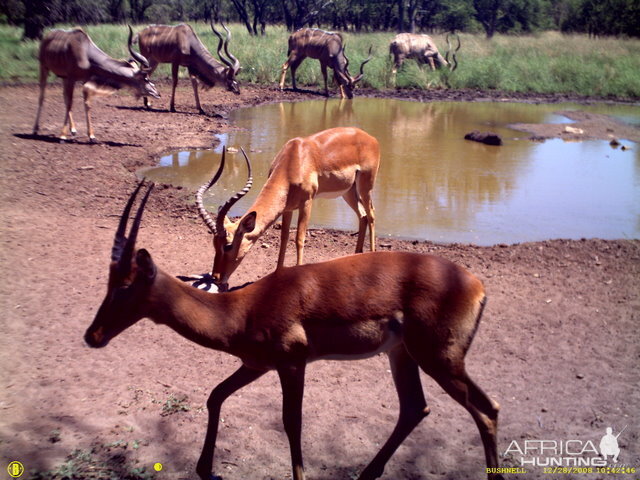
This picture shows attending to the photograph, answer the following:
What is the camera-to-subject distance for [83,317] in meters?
5.32

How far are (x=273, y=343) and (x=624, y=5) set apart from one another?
46686mm

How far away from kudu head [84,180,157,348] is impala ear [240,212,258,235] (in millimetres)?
2363

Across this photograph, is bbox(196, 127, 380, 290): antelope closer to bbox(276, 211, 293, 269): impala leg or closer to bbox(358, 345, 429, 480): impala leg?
→ bbox(276, 211, 293, 269): impala leg

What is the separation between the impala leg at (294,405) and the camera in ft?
11.2

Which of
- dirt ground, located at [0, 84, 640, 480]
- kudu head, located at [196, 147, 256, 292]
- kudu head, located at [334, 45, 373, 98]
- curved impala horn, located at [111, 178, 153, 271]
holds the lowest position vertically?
dirt ground, located at [0, 84, 640, 480]

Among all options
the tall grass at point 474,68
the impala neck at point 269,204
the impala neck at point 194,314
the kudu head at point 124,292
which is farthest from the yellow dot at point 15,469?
the tall grass at point 474,68

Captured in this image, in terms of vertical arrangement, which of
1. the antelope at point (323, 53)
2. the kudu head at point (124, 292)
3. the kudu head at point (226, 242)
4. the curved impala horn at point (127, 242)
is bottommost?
the kudu head at point (226, 242)

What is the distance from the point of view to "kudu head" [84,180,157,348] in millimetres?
3245

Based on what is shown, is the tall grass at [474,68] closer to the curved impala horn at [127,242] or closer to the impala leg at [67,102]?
the impala leg at [67,102]

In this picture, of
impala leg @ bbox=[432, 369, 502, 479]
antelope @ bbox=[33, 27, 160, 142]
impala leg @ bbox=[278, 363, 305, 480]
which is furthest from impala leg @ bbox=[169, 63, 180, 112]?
impala leg @ bbox=[432, 369, 502, 479]

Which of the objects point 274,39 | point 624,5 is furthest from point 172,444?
point 624,5

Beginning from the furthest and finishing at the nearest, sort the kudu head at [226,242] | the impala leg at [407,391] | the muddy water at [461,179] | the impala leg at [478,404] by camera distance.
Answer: the muddy water at [461,179] → the kudu head at [226,242] → the impala leg at [407,391] → the impala leg at [478,404]

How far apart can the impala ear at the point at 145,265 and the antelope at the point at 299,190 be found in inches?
87.5

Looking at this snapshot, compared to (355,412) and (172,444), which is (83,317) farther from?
(355,412)
